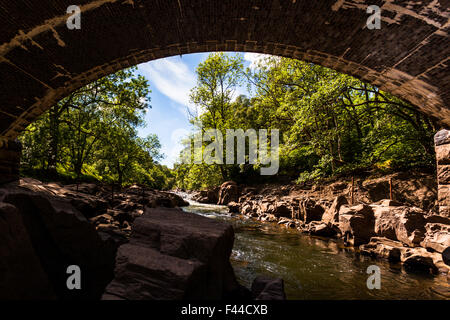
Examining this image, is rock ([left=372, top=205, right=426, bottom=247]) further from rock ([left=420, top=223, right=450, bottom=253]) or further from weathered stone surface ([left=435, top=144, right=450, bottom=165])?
weathered stone surface ([left=435, top=144, right=450, bottom=165])

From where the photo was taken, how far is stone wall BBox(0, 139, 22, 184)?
505 centimetres

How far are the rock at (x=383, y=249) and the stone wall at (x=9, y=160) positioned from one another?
403 inches

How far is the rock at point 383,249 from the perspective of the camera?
17.0ft

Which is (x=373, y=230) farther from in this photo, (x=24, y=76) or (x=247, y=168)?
(x=247, y=168)

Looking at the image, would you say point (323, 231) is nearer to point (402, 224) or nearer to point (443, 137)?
point (402, 224)

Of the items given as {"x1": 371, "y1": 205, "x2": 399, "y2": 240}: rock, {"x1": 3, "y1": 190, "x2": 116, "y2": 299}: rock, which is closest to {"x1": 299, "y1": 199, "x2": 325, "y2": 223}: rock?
{"x1": 371, "y1": 205, "x2": 399, "y2": 240}: rock

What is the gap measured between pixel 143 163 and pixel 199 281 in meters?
16.1

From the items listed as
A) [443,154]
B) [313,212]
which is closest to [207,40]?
[443,154]

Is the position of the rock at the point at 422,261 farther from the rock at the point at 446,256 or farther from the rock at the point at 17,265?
the rock at the point at 17,265

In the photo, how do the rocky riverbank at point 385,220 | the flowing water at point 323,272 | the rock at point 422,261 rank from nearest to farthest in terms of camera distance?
the flowing water at point 323,272 < the rock at point 422,261 < the rocky riverbank at point 385,220

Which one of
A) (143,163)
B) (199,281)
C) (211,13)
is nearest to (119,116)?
(143,163)

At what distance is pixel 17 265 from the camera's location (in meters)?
2.23

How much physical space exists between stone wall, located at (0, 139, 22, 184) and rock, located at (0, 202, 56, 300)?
4.16 meters

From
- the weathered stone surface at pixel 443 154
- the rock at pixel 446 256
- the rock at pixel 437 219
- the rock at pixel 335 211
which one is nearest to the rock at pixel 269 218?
the rock at pixel 335 211
